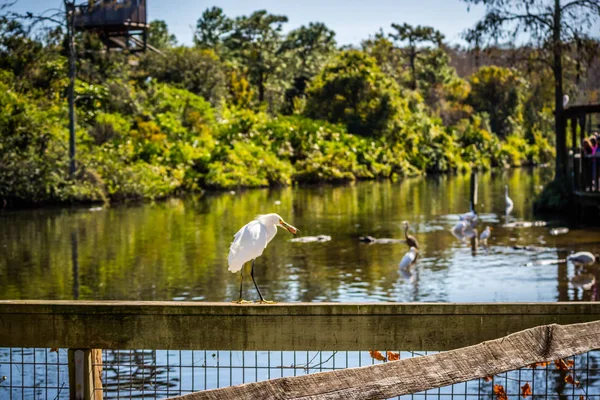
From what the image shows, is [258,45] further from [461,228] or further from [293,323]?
[293,323]

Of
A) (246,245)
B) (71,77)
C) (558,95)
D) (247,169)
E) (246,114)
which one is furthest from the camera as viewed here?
(246,114)

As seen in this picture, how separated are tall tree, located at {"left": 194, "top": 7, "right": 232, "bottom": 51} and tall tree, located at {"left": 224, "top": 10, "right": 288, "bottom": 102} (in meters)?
3.60

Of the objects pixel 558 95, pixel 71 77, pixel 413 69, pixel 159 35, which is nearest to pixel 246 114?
pixel 159 35

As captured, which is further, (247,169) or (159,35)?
(159,35)

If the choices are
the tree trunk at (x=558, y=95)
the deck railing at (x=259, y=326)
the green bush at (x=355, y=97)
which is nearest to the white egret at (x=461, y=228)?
the tree trunk at (x=558, y=95)

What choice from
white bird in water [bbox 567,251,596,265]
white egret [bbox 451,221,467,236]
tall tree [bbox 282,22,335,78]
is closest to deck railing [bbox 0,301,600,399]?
white bird in water [bbox 567,251,596,265]

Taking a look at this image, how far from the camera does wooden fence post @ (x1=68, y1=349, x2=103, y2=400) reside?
4.29m

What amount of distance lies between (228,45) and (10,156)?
33809 millimetres

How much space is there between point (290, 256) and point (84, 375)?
45.1 feet

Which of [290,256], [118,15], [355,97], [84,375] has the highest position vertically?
[118,15]

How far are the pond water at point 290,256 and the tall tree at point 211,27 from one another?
3659 cm

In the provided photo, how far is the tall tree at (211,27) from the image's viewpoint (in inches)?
2596

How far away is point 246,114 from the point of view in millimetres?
→ 48938

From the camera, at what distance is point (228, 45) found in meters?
62.4
